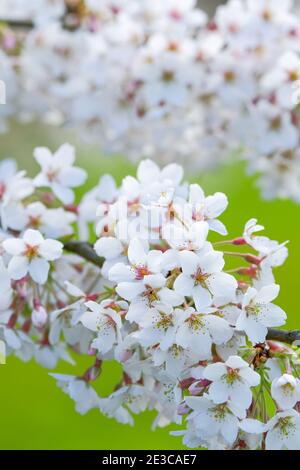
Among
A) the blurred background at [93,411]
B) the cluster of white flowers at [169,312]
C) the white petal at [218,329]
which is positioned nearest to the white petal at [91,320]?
the cluster of white flowers at [169,312]

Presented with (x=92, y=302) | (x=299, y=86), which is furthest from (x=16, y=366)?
(x=92, y=302)

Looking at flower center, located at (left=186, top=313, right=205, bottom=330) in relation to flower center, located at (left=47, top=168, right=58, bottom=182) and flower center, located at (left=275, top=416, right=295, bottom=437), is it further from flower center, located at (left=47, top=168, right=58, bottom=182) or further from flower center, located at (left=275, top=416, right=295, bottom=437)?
flower center, located at (left=47, top=168, right=58, bottom=182)

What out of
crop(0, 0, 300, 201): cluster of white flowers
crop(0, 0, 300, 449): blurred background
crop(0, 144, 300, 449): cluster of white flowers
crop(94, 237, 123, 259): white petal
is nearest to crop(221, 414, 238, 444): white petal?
crop(0, 144, 300, 449): cluster of white flowers

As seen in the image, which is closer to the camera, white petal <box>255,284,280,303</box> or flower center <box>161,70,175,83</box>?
white petal <box>255,284,280,303</box>

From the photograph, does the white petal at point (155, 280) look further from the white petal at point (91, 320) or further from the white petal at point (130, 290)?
the white petal at point (91, 320)

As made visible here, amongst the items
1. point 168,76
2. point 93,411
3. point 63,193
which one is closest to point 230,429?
point 63,193

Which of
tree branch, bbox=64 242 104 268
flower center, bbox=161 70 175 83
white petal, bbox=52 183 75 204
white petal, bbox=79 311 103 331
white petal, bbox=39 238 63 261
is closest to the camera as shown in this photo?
white petal, bbox=79 311 103 331
